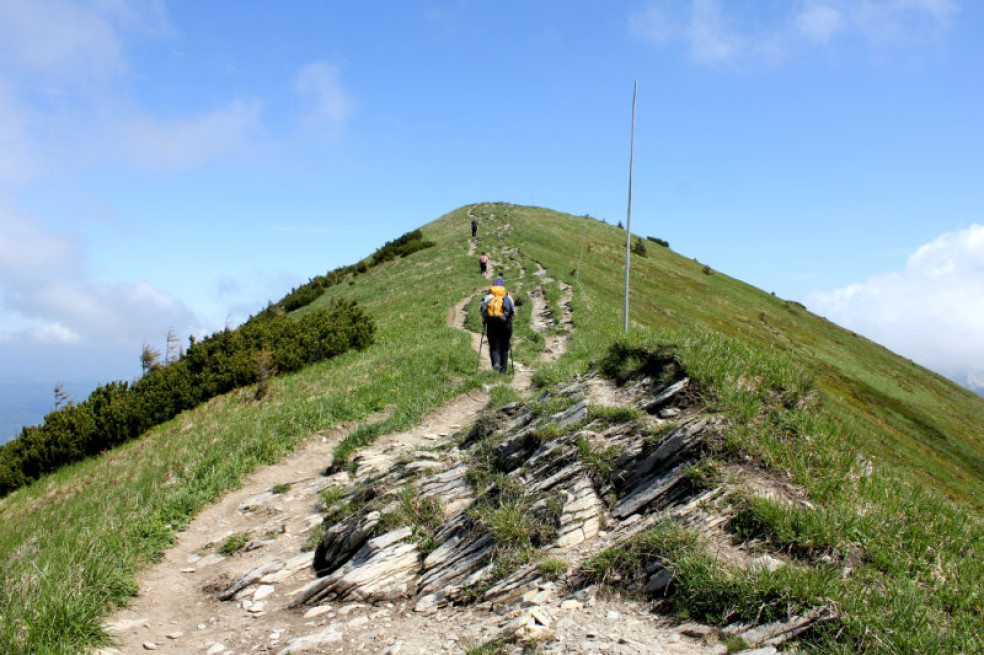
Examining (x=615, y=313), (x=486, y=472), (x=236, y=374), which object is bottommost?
(x=486, y=472)

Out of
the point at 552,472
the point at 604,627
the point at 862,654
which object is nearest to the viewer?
the point at 862,654

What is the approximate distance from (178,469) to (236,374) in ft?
24.8

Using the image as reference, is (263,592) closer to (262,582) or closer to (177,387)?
(262,582)

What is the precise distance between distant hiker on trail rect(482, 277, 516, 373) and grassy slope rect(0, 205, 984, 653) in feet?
3.82

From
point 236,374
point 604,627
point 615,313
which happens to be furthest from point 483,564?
point 615,313

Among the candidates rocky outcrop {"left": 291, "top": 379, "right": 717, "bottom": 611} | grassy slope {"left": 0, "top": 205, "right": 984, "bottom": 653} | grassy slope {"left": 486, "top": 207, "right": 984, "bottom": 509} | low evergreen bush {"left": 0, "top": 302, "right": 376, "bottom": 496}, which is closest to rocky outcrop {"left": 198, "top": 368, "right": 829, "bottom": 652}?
rocky outcrop {"left": 291, "top": 379, "right": 717, "bottom": 611}

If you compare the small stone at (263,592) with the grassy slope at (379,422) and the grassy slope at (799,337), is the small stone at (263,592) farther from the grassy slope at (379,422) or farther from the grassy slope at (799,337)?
the grassy slope at (799,337)

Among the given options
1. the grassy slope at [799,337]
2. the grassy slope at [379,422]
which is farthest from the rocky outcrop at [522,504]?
the grassy slope at [799,337]

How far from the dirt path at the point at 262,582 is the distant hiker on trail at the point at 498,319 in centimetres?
365

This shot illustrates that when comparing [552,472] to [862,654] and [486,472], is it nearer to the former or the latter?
[486,472]

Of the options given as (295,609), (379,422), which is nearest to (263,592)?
(295,609)

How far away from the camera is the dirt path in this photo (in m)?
5.71

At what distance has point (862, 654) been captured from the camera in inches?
144

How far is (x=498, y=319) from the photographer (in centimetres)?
1548
